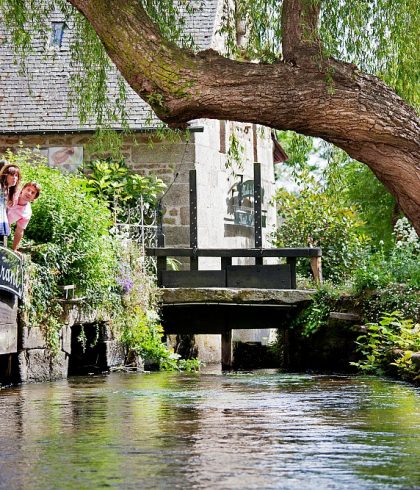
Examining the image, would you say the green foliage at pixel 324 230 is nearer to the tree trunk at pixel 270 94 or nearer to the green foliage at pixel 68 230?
the green foliage at pixel 68 230

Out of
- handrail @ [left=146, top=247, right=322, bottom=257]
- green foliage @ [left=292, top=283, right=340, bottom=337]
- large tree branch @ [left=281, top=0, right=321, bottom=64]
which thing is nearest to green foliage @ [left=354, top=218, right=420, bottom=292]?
green foliage @ [left=292, top=283, right=340, bottom=337]

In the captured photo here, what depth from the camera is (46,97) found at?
22.6 meters

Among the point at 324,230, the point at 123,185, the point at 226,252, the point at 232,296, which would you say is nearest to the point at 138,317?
the point at 232,296

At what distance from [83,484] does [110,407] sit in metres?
4.79

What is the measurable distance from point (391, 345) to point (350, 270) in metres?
6.81

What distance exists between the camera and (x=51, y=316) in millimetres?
15156

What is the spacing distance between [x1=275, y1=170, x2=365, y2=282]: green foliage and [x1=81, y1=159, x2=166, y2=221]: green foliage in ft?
10.6

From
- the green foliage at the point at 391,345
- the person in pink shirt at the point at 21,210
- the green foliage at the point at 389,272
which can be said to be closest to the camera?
the person in pink shirt at the point at 21,210

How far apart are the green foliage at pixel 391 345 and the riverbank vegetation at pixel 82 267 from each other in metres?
3.17

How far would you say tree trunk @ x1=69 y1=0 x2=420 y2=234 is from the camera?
941 centimetres

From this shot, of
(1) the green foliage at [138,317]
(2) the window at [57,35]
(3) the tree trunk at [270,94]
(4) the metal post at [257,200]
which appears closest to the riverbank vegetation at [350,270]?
(4) the metal post at [257,200]

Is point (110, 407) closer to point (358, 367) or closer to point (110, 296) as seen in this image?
point (110, 296)

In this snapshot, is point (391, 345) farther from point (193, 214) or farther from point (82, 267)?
point (193, 214)

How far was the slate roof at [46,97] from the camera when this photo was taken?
22.0 m
